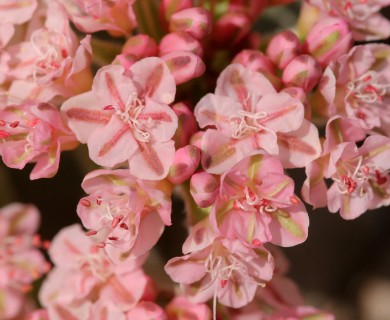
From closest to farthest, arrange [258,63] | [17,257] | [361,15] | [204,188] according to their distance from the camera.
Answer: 1. [204,188]
2. [258,63]
3. [361,15]
4. [17,257]

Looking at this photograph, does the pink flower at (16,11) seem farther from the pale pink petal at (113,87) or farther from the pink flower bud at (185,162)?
the pink flower bud at (185,162)

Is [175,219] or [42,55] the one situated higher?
[42,55]

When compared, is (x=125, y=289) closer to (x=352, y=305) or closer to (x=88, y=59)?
(x=88, y=59)

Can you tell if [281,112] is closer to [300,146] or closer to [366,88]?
[300,146]

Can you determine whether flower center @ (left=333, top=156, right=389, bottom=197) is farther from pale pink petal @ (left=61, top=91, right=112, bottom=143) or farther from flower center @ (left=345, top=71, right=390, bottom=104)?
pale pink petal @ (left=61, top=91, right=112, bottom=143)

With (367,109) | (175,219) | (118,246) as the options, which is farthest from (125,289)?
(367,109)

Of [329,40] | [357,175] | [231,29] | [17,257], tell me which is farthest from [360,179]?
[17,257]
